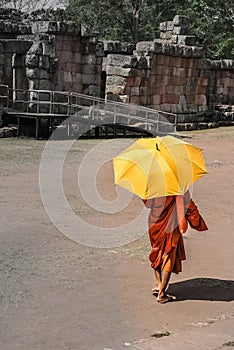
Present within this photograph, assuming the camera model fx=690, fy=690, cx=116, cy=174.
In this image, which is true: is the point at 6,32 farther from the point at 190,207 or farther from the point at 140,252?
the point at 190,207

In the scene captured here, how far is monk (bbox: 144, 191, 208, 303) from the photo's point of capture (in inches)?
287

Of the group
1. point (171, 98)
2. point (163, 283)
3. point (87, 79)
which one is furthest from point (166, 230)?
point (171, 98)

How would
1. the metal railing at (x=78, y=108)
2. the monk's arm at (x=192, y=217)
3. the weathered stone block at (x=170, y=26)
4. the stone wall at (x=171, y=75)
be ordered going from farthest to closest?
the weathered stone block at (x=170, y=26), the stone wall at (x=171, y=75), the metal railing at (x=78, y=108), the monk's arm at (x=192, y=217)

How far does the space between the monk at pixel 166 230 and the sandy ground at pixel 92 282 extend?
0.35 metres

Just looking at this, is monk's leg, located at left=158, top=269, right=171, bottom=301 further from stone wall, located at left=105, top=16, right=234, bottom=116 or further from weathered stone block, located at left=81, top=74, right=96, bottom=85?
stone wall, located at left=105, top=16, right=234, bottom=116

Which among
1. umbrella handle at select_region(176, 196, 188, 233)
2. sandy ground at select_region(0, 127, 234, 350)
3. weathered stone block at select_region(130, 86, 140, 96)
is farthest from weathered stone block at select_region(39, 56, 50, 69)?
umbrella handle at select_region(176, 196, 188, 233)

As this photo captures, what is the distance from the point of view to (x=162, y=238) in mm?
7320

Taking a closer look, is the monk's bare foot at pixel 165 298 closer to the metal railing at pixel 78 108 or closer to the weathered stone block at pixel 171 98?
the metal railing at pixel 78 108

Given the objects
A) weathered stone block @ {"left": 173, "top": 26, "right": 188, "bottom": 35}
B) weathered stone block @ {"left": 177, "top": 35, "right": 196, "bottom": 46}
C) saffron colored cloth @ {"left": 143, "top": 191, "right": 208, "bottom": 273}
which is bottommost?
saffron colored cloth @ {"left": 143, "top": 191, "right": 208, "bottom": 273}

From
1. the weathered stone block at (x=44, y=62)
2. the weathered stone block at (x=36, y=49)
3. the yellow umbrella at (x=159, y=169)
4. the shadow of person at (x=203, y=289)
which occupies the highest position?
the weathered stone block at (x=36, y=49)

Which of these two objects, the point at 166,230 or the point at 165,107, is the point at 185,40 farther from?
the point at 166,230

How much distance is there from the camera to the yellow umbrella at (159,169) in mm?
7188

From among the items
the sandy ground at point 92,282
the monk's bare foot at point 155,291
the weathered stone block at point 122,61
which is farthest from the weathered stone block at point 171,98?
the monk's bare foot at point 155,291

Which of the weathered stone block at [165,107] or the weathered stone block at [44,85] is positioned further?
the weathered stone block at [165,107]
